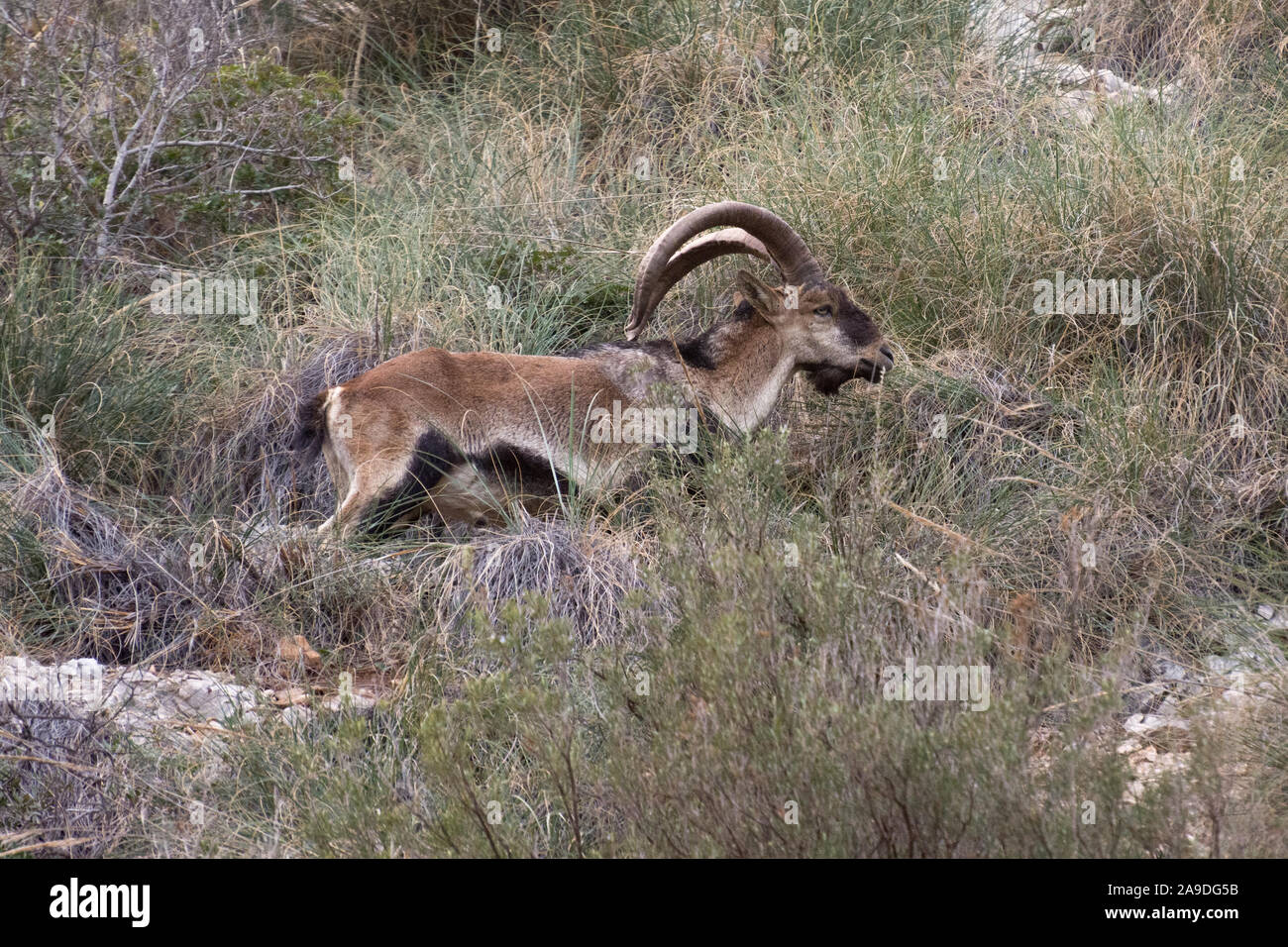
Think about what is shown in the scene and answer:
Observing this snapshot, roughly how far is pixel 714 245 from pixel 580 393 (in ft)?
3.33

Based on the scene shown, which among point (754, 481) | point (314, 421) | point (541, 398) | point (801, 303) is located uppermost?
point (801, 303)

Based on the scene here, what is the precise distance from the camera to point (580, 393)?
6707 millimetres

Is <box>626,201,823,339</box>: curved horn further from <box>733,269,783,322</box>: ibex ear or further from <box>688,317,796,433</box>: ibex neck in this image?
<box>688,317,796,433</box>: ibex neck

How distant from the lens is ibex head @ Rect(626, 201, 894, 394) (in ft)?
22.6

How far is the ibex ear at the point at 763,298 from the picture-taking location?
697 cm

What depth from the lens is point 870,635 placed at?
4301mm

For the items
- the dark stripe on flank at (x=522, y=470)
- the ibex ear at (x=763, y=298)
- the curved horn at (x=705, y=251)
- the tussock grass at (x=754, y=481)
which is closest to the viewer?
the tussock grass at (x=754, y=481)

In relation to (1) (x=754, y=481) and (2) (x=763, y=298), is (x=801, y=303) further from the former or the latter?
(1) (x=754, y=481)

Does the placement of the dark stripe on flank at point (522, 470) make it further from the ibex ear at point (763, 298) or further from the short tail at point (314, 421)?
the ibex ear at point (763, 298)

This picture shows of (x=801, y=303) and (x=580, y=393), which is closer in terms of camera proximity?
(x=580, y=393)

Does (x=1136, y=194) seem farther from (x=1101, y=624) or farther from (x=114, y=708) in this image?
(x=114, y=708)

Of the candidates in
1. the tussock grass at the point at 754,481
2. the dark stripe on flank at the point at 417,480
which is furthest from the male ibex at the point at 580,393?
the tussock grass at the point at 754,481

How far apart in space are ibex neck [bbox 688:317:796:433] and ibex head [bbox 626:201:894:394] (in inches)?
2.7

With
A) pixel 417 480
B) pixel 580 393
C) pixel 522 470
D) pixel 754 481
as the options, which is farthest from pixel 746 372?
pixel 754 481
